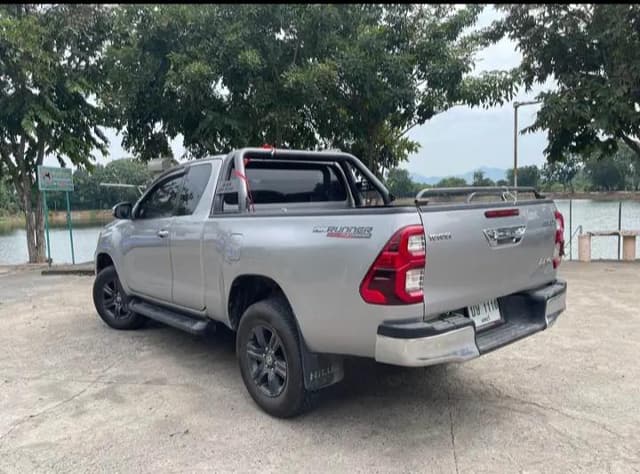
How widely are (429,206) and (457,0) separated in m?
7.87

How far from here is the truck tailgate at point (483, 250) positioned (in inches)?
111

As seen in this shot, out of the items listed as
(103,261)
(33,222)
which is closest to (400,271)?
(103,261)

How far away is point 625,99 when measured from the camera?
9250 mm

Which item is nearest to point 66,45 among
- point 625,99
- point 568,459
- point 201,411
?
point 201,411

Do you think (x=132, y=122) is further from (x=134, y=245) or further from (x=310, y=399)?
(x=310, y=399)

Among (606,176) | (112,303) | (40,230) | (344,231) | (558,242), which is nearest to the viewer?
(344,231)

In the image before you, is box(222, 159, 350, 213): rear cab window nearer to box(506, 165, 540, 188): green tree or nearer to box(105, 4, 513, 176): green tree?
box(105, 4, 513, 176): green tree

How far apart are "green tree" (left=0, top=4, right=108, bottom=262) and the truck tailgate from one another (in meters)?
10.6

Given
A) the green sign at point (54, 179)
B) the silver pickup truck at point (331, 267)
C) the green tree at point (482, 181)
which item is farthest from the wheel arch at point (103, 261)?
the green sign at point (54, 179)

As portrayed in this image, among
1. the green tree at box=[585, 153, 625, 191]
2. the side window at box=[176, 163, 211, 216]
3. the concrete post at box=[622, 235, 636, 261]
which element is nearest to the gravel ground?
the side window at box=[176, 163, 211, 216]

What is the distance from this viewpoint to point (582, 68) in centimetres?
1022

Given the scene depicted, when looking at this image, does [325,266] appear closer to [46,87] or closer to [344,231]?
[344,231]

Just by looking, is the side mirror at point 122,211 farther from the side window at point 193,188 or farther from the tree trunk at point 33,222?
the tree trunk at point 33,222

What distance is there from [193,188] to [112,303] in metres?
2.33
